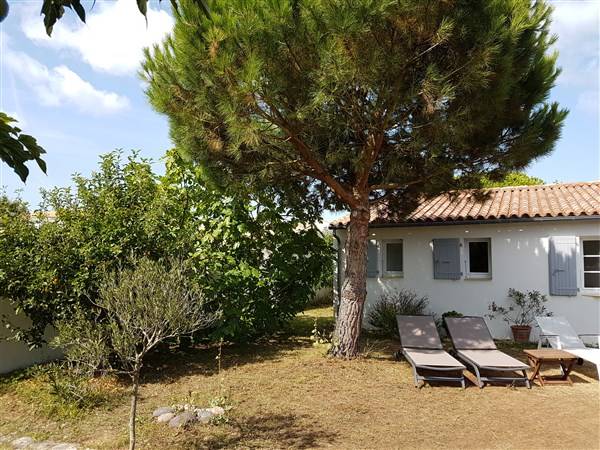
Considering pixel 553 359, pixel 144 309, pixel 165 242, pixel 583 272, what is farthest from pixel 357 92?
pixel 583 272

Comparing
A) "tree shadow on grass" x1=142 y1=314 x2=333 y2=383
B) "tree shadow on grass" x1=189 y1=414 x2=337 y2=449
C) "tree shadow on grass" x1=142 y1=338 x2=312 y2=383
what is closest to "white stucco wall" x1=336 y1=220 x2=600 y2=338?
"tree shadow on grass" x1=142 y1=314 x2=333 y2=383

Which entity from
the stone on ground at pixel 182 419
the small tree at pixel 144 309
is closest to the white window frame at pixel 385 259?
the stone on ground at pixel 182 419

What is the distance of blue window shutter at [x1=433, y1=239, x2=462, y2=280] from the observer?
1253 centimetres

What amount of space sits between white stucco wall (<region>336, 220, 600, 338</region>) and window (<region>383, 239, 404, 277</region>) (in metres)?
0.37

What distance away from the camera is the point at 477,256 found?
42.2 feet

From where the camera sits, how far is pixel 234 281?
9.70 meters

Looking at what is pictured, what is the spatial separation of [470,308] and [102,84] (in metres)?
10.9

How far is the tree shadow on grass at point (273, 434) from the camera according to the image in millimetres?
5078

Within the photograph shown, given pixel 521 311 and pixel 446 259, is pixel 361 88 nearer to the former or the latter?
pixel 446 259

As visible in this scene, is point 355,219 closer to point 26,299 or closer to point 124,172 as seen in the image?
point 124,172

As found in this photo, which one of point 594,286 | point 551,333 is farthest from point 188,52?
point 594,286

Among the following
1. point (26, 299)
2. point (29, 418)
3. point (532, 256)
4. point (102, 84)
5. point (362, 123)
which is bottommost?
Result: point (29, 418)

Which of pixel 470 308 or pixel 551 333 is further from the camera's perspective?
pixel 470 308

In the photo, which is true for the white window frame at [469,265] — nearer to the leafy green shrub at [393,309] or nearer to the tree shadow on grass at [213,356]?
the leafy green shrub at [393,309]
